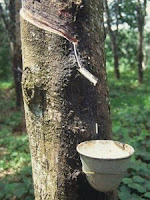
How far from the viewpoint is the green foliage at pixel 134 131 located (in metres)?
2.93

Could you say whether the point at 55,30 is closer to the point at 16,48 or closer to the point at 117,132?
the point at 117,132

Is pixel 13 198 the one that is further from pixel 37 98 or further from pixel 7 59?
pixel 7 59

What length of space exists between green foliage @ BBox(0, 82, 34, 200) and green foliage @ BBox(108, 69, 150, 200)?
36.5 inches

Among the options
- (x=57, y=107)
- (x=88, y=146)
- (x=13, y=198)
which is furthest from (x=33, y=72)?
(x=13, y=198)

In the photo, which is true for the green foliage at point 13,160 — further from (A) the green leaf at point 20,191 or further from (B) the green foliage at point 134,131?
(B) the green foliage at point 134,131

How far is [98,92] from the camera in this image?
1432 mm

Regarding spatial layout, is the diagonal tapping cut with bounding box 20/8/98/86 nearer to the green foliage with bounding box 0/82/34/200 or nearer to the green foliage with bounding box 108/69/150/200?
the green foliage with bounding box 108/69/150/200

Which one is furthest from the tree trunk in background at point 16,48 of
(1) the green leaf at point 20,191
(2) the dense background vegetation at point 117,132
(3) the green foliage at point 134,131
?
(1) the green leaf at point 20,191

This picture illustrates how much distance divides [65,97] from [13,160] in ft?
10.8

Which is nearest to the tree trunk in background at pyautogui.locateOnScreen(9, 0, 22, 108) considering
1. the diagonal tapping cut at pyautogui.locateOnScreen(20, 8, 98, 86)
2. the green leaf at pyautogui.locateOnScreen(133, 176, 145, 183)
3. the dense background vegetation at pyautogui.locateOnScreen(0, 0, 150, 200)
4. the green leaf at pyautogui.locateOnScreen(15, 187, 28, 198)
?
the dense background vegetation at pyautogui.locateOnScreen(0, 0, 150, 200)

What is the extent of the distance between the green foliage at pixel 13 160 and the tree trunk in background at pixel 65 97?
159 centimetres

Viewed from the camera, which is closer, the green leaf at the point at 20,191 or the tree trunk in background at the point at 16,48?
the green leaf at the point at 20,191

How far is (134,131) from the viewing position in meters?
5.35

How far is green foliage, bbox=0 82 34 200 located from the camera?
9.96ft
